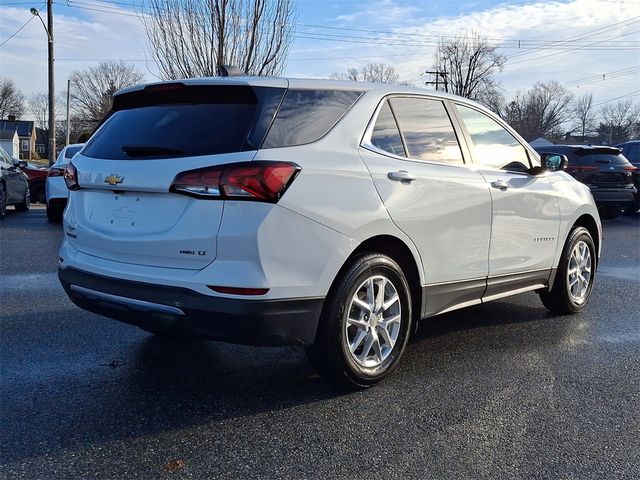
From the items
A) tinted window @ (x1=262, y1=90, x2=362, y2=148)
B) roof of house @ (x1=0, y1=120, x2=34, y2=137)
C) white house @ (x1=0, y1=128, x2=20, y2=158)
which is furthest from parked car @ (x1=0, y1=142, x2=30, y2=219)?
roof of house @ (x1=0, y1=120, x2=34, y2=137)

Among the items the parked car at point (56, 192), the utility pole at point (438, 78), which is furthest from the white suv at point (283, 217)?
the utility pole at point (438, 78)

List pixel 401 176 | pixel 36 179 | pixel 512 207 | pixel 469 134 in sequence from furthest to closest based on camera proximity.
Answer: pixel 36 179 < pixel 512 207 < pixel 469 134 < pixel 401 176

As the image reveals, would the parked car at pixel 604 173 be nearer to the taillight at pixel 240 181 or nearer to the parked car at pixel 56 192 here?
the parked car at pixel 56 192

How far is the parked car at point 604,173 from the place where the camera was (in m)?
13.1

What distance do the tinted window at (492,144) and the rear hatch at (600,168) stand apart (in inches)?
348

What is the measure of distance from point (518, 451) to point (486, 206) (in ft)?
6.18

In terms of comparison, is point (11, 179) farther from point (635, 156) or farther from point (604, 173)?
point (635, 156)

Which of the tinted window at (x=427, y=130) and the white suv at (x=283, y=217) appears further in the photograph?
the tinted window at (x=427, y=130)

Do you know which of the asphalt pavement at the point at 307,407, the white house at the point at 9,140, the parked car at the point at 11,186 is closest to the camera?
the asphalt pavement at the point at 307,407

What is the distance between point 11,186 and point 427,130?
1150 cm

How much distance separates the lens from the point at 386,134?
3844 millimetres

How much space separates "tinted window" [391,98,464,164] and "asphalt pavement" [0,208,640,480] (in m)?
1.37

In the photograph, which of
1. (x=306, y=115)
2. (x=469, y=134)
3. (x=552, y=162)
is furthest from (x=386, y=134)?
(x=552, y=162)

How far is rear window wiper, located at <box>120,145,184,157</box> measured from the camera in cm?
329
